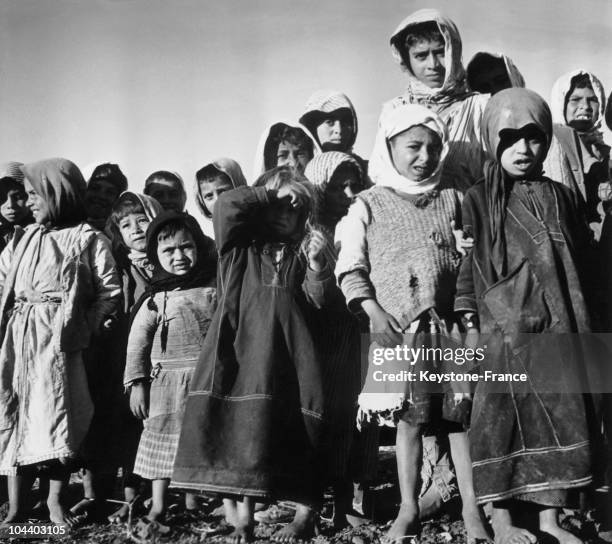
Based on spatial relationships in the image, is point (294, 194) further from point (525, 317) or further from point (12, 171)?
point (12, 171)

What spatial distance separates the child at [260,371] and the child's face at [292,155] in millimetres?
469

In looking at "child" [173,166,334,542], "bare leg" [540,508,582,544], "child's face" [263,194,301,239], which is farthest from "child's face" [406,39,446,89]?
"bare leg" [540,508,582,544]

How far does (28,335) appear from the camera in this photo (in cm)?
441

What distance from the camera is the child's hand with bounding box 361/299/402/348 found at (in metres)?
3.90

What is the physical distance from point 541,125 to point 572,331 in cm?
92

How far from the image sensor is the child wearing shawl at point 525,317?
11.8 ft

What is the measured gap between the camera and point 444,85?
178 inches

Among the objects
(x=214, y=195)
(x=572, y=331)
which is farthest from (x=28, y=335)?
(x=572, y=331)

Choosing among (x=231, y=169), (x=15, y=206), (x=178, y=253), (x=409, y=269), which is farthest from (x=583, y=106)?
(x=15, y=206)

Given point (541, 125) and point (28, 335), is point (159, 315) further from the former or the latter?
point (541, 125)

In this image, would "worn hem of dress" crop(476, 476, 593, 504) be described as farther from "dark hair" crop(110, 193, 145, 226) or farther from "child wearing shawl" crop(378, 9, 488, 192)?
"dark hair" crop(110, 193, 145, 226)

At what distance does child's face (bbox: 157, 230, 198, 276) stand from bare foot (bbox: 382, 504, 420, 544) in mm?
1578

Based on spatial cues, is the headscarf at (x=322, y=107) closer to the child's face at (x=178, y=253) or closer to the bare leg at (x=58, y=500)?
the child's face at (x=178, y=253)

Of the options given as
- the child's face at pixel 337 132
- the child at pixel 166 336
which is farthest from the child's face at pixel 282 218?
the child's face at pixel 337 132
